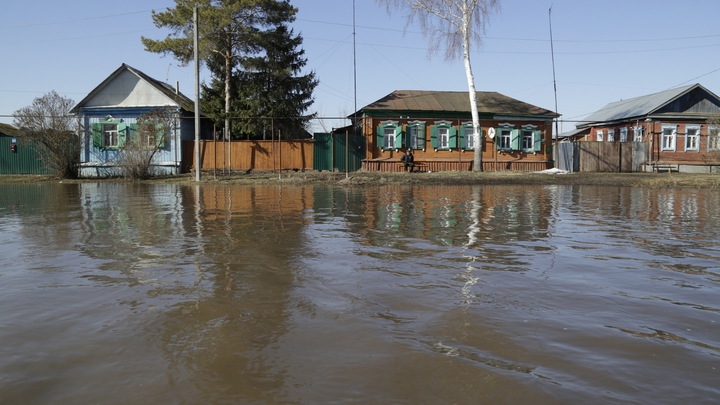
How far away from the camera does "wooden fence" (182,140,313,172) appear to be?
29.2 meters

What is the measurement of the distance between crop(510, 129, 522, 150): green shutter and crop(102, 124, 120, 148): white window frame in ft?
72.7

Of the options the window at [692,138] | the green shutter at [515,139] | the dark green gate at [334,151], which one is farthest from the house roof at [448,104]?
the window at [692,138]

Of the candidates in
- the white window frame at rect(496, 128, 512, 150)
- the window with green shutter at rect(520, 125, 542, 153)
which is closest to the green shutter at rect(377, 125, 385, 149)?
the white window frame at rect(496, 128, 512, 150)

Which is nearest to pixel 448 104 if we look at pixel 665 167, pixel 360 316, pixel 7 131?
pixel 665 167

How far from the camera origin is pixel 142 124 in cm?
2767

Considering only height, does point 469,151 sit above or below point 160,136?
below

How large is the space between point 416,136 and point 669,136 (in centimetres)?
1636

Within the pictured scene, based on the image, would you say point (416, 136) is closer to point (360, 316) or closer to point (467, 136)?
point (467, 136)

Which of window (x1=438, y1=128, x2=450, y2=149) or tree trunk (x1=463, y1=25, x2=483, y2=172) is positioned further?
window (x1=438, y1=128, x2=450, y2=149)

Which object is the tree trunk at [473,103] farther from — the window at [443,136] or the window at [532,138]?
the window at [532,138]

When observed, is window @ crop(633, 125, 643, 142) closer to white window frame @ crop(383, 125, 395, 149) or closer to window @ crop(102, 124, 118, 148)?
white window frame @ crop(383, 125, 395, 149)

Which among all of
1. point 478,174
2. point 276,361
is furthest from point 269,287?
point 478,174

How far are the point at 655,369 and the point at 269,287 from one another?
125 inches

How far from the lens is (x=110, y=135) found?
102ft
